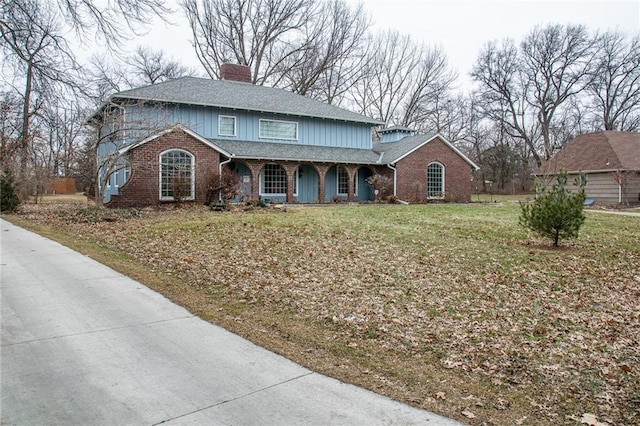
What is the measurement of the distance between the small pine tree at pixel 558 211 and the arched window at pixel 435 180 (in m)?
16.1

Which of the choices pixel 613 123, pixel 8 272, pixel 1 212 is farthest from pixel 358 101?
pixel 8 272

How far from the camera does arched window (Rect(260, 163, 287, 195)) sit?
2283cm

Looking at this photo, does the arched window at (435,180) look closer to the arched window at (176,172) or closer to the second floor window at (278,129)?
the second floor window at (278,129)

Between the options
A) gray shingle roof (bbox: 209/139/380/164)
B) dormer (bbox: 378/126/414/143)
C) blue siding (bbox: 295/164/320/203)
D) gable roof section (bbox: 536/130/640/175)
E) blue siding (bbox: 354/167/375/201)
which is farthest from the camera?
dormer (bbox: 378/126/414/143)

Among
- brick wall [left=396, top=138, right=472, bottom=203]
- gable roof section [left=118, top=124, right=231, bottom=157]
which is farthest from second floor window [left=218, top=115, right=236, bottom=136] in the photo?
brick wall [left=396, top=138, right=472, bottom=203]

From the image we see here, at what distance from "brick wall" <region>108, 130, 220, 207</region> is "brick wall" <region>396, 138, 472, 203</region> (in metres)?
11.0

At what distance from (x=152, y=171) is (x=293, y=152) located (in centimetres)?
734

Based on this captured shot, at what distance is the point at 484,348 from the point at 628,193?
2589cm

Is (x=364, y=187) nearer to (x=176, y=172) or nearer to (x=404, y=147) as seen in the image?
(x=404, y=147)

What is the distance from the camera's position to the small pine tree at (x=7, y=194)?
17203 mm

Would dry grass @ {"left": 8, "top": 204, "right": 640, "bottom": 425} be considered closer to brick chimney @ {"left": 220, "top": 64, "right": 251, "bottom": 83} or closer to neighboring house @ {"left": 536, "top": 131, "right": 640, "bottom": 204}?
neighboring house @ {"left": 536, "top": 131, "right": 640, "bottom": 204}

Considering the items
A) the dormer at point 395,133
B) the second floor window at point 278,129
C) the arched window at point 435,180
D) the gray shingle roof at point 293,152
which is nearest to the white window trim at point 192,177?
the gray shingle roof at point 293,152

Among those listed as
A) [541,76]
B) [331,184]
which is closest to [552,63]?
[541,76]

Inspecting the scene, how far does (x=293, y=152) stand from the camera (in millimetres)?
22938
